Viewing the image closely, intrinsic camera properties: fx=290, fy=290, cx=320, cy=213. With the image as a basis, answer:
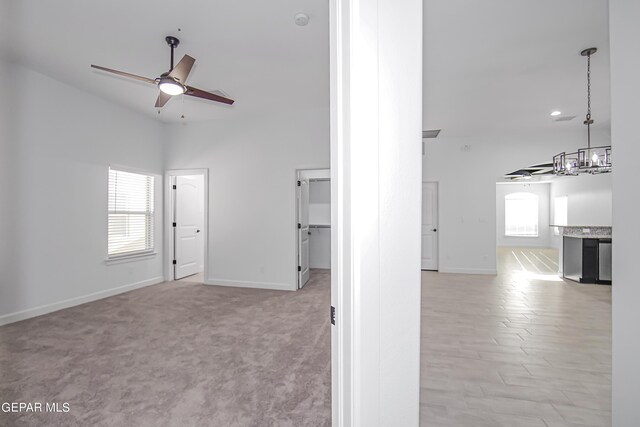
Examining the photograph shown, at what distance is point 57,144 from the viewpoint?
3684 millimetres

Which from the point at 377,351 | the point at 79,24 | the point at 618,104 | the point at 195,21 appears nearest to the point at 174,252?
the point at 79,24

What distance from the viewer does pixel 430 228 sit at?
248 inches

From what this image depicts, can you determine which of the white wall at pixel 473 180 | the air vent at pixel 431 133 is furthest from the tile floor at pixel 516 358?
the air vent at pixel 431 133

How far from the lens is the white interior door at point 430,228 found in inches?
246

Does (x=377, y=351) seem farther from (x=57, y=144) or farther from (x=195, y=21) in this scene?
(x=57, y=144)

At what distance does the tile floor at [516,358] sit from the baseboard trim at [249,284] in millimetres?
2178

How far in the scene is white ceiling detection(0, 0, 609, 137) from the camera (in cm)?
237

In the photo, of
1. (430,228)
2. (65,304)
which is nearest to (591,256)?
(430,228)

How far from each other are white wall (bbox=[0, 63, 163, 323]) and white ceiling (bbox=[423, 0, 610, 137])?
4.42m

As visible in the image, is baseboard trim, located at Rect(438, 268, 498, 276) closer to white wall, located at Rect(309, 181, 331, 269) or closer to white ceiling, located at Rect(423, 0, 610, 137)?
white wall, located at Rect(309, 181, 331, 269)

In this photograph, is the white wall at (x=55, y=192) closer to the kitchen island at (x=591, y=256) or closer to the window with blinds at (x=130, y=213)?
the window with blinds at (x=130, y=213)

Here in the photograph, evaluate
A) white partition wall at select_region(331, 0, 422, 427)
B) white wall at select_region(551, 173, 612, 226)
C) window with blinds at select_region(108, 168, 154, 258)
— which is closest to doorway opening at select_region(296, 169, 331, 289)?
window with blinds at select_region(108, 168, 154, 258)

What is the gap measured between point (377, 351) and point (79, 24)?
359 cm

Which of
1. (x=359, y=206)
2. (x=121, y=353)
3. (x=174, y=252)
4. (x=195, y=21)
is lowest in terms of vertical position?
(x=121, y=353)
